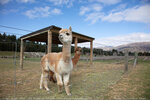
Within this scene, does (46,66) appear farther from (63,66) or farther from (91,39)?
(91,39)

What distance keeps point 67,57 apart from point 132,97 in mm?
2377

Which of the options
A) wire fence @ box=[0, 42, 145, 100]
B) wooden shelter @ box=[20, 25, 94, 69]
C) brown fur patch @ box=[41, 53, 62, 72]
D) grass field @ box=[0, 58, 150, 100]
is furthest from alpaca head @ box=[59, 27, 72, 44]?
wooden shelter @ box=[20, 25, 94, 69]

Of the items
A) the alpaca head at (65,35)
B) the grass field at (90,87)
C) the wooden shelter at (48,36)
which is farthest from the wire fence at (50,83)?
the alpaca head at (65,35)

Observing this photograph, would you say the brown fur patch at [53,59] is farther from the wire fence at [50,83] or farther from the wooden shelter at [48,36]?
the wooden shelter at [48,36]

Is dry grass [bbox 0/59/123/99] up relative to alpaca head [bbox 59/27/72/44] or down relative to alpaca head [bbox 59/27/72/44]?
down

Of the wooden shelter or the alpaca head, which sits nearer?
the alpaca head

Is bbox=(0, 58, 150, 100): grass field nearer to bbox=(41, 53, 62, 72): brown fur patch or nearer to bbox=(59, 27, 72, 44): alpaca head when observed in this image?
bbox=(41, 53, 62, 72): brown fur patch

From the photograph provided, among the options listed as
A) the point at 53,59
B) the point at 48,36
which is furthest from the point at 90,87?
the point at 48,36

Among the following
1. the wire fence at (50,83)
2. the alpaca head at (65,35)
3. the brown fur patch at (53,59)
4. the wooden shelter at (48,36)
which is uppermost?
the wooden shelter at (48,36)

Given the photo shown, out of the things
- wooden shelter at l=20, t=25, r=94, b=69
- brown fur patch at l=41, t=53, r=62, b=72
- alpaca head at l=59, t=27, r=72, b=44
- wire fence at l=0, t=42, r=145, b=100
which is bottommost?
wire fence at l=0, t=42, r=145, b=100

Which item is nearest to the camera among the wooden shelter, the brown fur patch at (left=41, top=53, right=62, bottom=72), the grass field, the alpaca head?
the alpaca head

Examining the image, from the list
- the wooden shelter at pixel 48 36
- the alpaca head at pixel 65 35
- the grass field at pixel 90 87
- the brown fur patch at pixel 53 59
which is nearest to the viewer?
the alpaca head at pixel 65 35

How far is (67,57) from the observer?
306cm

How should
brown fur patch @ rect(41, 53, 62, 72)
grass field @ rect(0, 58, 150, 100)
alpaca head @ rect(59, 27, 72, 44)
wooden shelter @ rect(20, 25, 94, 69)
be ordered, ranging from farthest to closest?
1. wooden shelter @ rect(20, 25, 94, 69)
2. brown fur patch @ rect(41, 53, 62, 72)
3. grass field @ rect(0, 58, 150, 100)
4. alpaca head @ rect(59, 27, 72, 44)
